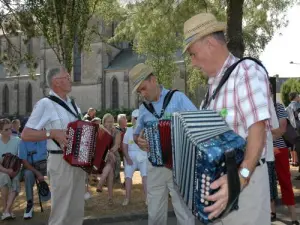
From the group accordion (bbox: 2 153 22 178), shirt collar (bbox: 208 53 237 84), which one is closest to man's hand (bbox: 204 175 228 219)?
shirt collar (bbox: 208 53 237 84)

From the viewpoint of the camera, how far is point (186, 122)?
2.33m

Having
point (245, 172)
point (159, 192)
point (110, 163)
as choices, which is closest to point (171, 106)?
point (159, 192)

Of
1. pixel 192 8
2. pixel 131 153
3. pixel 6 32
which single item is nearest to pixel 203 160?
pixel 131 153

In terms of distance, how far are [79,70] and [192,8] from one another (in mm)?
37442

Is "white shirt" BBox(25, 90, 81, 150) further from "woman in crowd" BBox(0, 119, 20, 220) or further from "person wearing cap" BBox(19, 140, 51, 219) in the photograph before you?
"woman in crowd" BBox(0, 119, 20, 220)

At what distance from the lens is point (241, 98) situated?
8.04 feet

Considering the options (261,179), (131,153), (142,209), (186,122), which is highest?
(186,122)

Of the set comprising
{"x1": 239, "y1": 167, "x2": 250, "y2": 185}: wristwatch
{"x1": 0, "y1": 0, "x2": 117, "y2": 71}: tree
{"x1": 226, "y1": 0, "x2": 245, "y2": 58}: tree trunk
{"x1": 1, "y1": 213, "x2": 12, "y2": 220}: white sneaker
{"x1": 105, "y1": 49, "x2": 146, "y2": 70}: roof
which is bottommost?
{"x1": 1, "y1": 213, "x2": 12, "y2": 220}: white sneaker

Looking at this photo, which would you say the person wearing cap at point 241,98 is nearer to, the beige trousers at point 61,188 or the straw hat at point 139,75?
the straw hat at point 139,75

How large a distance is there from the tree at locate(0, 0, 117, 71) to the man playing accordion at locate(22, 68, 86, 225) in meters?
10.5

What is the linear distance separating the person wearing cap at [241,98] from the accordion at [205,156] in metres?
0.18

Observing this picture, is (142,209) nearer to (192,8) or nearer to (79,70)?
(192,8)

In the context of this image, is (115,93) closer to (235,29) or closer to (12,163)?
(235,29)

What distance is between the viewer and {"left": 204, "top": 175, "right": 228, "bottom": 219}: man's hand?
2.07 m
